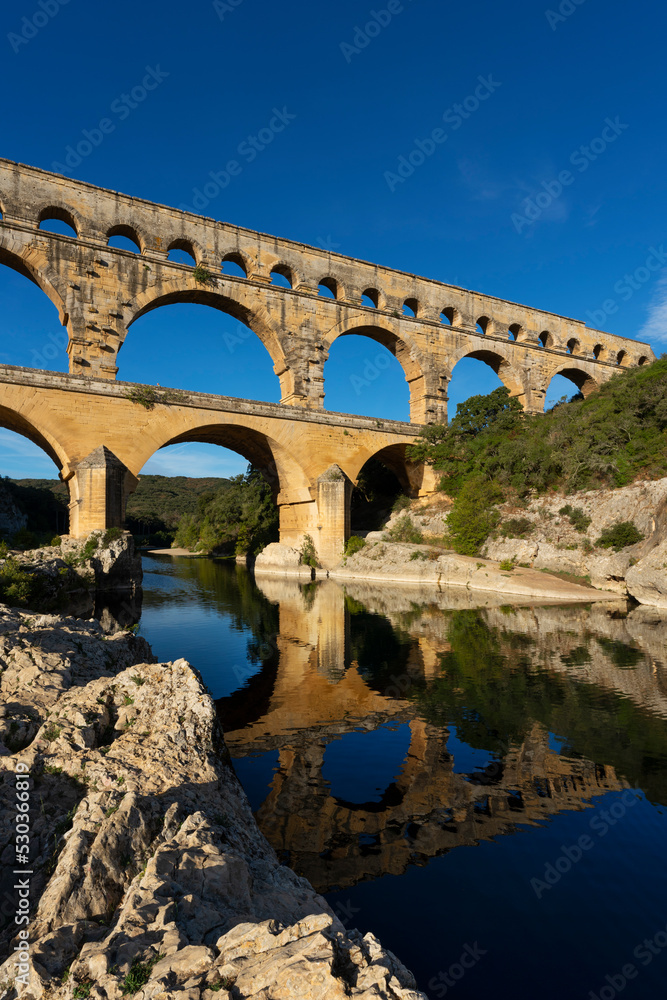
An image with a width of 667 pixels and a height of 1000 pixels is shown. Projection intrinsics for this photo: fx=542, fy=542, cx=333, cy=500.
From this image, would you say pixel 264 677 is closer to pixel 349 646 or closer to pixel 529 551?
pixel 349 646

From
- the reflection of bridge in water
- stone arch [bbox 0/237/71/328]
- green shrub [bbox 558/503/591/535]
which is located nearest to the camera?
the reflection of bridge in water

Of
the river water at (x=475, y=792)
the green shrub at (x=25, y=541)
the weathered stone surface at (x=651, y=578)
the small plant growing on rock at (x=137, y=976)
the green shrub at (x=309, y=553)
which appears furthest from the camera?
the green shrub at (x=309, y=553)

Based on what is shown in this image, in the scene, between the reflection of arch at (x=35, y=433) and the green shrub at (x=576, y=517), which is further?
the green shrub at (x=576, y=517)

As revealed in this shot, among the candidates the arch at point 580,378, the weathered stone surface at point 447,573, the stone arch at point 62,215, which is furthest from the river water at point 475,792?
the arch at point 580,378

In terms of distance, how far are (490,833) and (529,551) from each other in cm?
1835

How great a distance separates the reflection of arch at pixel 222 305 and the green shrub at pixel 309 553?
8.76m

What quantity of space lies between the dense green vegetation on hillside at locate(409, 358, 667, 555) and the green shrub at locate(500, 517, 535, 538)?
860mm

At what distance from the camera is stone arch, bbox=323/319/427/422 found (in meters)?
29.3

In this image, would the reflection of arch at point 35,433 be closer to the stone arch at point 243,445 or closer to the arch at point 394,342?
the stone arch at point 243,445

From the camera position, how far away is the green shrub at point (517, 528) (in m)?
22.9

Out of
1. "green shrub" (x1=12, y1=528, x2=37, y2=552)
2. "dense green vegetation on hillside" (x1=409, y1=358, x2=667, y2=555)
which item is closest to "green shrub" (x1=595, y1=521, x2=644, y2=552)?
"dense green vegetation on hillside" (x1=409, y1=358, x2=667, y2=555)

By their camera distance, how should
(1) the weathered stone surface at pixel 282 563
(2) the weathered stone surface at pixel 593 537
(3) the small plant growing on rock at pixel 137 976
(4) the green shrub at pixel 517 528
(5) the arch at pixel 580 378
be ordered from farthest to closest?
(5) the arch at pixel 580 378 → (1) the weathered stone surface at pixel 282 563 → (4) the green shrub at pixel 517 528 → (2) the weathered stone surface at pixel 593 537 → (3) the small plant growing on rock at pixel 137 976

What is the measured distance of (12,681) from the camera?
487 cm

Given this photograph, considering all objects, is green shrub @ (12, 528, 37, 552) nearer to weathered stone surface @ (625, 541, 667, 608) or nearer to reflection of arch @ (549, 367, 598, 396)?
weathered stone surface @ (625, 541, 667, 608)
